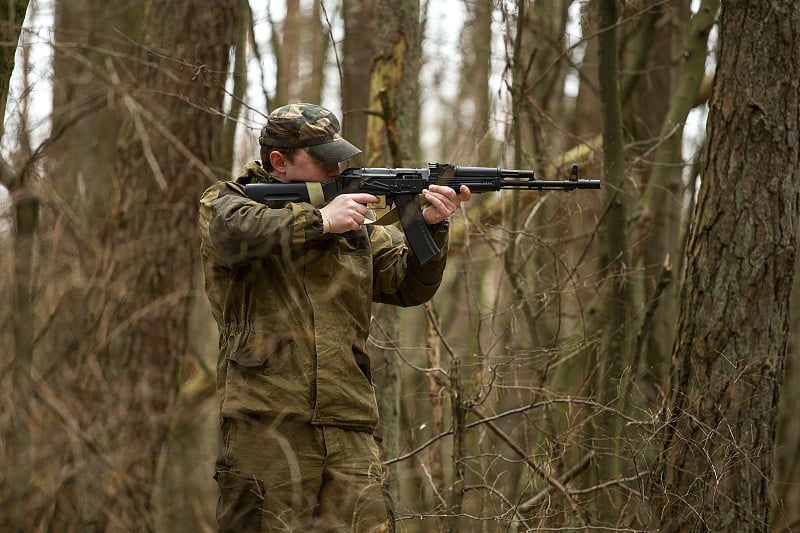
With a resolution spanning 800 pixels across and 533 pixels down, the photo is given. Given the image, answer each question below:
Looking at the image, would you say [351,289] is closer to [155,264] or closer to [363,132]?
[155,264]

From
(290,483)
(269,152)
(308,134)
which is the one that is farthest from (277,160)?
(290,483)

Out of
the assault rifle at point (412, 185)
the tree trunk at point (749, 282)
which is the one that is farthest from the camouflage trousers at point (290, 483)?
the tree trunk at point (749, 282)

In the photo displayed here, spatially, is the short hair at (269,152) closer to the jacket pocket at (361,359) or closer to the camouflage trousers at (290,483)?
the jacket pocket at (361,359)

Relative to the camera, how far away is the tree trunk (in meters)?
4.36

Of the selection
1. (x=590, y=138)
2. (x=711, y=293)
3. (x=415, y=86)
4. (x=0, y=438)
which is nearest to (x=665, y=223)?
(x=590, y=138)

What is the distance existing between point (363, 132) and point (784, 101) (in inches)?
221

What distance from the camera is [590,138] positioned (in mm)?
6492

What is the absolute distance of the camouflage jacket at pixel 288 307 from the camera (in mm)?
3672

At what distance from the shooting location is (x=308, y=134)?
396 centimetres

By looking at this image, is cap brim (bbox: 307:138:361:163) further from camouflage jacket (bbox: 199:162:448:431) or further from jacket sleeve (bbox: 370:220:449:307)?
jacket sleeve (bbox: 370:220:449:307)

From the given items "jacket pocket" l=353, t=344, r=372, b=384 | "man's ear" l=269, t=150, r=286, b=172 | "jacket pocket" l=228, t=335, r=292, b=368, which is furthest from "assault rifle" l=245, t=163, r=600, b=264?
"jacket pocket" l=228, t=335, r=292, b=368

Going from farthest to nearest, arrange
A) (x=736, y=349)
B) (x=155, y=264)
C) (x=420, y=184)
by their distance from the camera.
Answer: (x=155, y=264) → (x=736, y=349) → (x=420, y=184)

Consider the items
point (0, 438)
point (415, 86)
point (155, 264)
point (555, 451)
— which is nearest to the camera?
point (0, 438)

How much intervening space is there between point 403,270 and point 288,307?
593 millimetres
